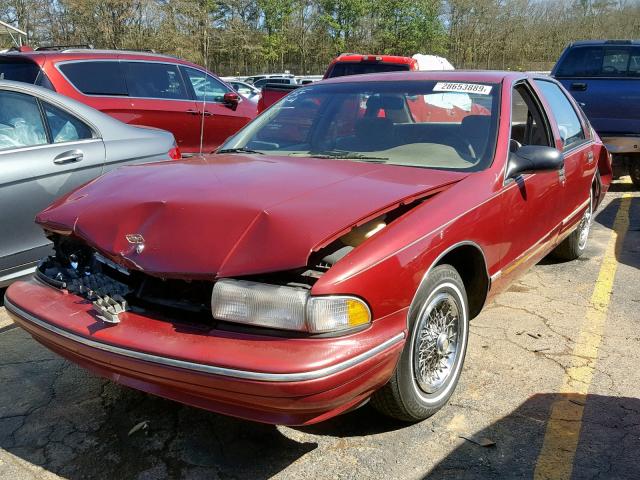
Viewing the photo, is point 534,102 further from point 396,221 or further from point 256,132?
point 396,221

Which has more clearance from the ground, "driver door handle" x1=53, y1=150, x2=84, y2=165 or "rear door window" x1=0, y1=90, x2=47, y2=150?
"rear door window" x1=0, y1=90, x2=47, y2=150

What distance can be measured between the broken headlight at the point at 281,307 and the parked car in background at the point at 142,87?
432cm

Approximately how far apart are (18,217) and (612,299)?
4130mm

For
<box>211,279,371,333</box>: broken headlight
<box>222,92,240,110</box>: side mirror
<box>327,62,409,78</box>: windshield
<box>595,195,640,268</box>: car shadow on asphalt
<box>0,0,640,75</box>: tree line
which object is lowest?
<box>595,195,640,268</box>: car shadow on asphalt

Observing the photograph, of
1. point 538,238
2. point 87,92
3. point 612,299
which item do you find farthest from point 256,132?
point 87,92

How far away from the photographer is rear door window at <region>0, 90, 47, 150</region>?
4168mm

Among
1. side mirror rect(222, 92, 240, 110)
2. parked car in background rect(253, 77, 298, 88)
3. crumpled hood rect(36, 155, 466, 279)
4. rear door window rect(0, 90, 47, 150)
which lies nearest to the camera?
crumpled hood rect(36, 155, 466, 279)

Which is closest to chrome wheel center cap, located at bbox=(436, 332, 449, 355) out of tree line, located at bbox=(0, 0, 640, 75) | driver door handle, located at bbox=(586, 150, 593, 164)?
driver door handle, located at bbox=(586, 150, 593, 164)

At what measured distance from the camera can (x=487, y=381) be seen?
317 centimetres

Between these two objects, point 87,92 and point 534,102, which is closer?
point 534,102

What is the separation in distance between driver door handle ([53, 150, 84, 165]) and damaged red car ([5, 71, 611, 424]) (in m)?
1.27

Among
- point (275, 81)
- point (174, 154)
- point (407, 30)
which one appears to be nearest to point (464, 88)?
point (174, 154)

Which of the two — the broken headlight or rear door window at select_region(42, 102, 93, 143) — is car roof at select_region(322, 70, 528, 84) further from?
the broken headlight

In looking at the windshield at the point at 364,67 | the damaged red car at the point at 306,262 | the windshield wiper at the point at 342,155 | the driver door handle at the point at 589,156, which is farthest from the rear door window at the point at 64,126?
the windshield at the point at 364,67
